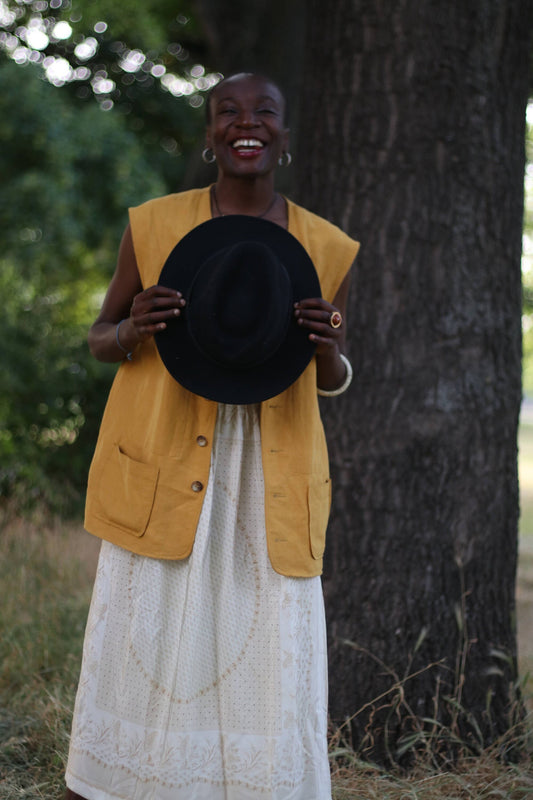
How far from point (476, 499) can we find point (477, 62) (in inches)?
67.3

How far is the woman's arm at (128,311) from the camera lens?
7.68 feet

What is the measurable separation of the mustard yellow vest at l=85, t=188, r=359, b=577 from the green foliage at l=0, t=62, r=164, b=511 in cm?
556

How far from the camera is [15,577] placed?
17.1 feet

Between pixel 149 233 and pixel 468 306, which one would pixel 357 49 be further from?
pixel 149 233

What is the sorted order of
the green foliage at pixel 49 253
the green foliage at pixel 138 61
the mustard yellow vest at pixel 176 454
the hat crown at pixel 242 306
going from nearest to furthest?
the hat crown at pixel 242 306 < the mustard yellow vest at pixel 176 454 < the green foliage at pixel 49 253 < the green foliage at pixel 138 61

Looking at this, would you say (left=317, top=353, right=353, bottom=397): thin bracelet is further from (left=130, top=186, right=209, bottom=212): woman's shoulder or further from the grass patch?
the grass patch

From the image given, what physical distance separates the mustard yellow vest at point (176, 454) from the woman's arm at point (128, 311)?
57mm

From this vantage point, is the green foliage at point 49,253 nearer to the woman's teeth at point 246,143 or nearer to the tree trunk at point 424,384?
the tree trunk at point 424,384

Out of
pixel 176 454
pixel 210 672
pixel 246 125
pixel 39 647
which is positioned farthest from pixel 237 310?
pixel 39 647

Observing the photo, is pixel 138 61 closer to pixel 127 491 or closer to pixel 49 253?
pixel 49 253

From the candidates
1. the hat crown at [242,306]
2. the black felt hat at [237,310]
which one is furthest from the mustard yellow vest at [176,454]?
the hat crown at [242,306]

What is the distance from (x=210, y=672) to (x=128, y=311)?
103 centimetres

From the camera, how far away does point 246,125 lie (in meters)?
2.47

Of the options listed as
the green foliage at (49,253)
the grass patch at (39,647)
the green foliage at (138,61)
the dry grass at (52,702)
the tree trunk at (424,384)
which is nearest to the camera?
Answer: the dry grass at (52,702)
